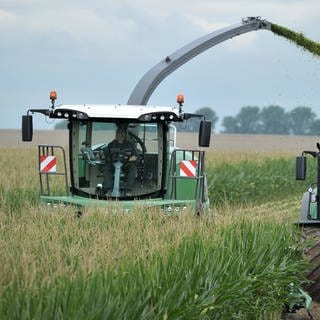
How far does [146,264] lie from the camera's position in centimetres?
625

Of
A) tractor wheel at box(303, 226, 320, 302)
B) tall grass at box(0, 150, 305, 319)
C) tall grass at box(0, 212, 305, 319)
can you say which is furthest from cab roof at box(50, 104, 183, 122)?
tractor wheel at box(303, 226, 320, 302)

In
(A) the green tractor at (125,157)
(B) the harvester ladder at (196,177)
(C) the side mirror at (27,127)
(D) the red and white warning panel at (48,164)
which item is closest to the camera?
(C) the side mirror at (27,127)

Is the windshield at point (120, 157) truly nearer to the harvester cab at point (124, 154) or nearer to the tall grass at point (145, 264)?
the harvester cab at point (124, 154)

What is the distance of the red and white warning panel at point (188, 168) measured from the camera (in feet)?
37.4

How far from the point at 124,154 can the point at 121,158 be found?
6 centimetres

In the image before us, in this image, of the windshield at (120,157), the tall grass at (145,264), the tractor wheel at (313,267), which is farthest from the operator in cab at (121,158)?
the tractor wheel at (313,267)

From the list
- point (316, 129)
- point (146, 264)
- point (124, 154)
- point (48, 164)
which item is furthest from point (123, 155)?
point (316, 129)

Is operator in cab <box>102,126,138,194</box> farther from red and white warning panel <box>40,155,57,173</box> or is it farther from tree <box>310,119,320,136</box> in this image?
tree <box>310,119,320,136</box>

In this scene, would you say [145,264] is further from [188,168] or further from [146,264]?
[188,168]

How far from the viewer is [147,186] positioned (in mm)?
11359

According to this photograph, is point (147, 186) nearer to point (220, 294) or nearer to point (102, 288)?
point (220, 294)

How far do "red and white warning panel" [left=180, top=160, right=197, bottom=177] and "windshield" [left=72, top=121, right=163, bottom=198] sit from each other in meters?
0.27

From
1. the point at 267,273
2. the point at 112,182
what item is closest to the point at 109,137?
the point at 112,182

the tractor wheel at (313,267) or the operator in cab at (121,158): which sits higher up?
the operator in cab at (121,158)
